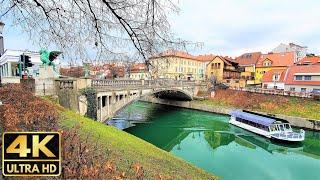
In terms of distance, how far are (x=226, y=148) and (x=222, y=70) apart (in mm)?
42390

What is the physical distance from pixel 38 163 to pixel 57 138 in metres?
0.33

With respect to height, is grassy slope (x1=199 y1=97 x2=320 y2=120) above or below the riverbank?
below

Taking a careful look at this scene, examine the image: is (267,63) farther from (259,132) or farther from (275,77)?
(259,132)

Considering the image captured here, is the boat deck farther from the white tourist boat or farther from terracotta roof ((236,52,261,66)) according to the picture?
terracotta roof ((236,52,261,66))

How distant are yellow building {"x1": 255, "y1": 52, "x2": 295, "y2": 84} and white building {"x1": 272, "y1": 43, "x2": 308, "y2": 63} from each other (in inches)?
63.3

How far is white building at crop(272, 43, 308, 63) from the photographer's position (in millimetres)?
65119

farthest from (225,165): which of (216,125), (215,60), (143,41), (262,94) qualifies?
(215,60)

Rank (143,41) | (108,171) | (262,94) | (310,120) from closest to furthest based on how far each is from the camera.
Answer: (143,41) < (108,171) < (310,120) < (262,94)

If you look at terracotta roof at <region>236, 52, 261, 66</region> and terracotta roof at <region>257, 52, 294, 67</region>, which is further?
terracotta roof at <region>236, 52, 261, 66</region>

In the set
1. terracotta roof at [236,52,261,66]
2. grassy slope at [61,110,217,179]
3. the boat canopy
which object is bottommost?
the boat canopy

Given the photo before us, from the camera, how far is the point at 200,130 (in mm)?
34062

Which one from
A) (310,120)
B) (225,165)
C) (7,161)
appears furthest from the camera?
(310,120)

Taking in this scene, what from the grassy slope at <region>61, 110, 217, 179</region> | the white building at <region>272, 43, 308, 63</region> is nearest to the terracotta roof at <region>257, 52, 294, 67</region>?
the white building at <region>272, 43, 308, 63</region>

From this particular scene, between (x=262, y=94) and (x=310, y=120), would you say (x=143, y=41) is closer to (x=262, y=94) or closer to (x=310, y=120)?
(x=310, y=120)
